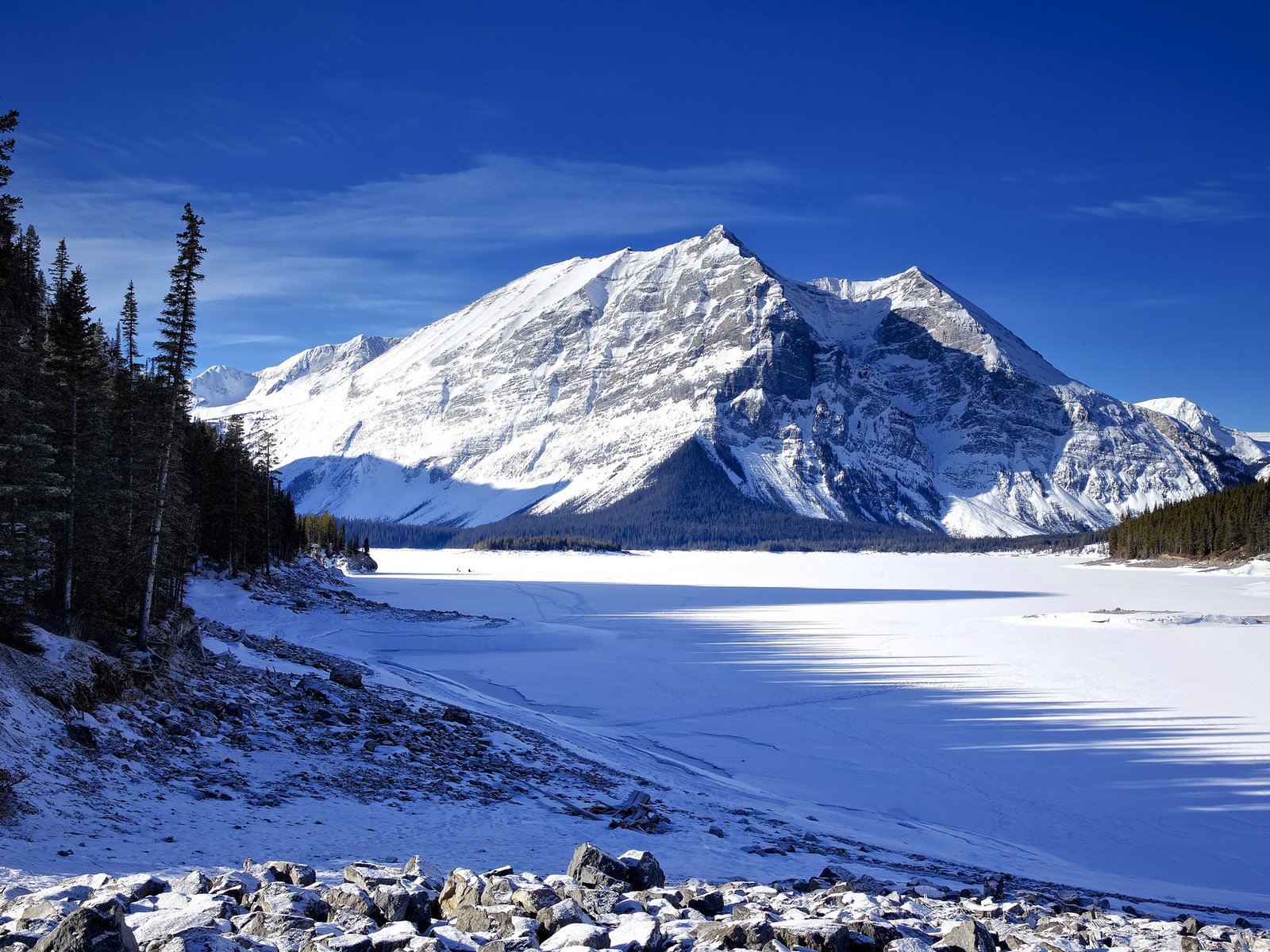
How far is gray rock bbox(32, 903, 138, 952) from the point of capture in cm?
521

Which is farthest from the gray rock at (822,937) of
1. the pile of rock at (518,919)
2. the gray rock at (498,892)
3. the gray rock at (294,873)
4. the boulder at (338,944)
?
the gray rock at (294,873)

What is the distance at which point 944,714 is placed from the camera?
86.2ft

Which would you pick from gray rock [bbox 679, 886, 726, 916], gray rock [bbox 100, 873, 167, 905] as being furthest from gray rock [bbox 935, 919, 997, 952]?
gray rock [bbox 100, 873, 167, 905]

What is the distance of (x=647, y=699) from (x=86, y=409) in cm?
2039

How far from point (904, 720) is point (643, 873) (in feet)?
61.7

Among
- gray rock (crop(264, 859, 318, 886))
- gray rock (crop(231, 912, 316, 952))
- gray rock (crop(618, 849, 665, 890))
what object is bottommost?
gray rock (crop(618, 849, 665, 890))

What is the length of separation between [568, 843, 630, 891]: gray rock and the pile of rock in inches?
0.6

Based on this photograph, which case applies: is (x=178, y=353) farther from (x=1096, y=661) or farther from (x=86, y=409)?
(x=1096, y=661)

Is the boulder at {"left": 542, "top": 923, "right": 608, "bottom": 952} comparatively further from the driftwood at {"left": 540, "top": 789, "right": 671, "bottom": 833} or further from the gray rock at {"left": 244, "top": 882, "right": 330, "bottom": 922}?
the driftwood at {"left": 540, "top": 789, "right": 671, "bottom": 833}

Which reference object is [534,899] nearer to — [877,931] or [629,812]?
[877,931]

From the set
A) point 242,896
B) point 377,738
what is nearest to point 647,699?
point 377,738

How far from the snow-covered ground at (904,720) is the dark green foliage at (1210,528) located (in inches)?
2225

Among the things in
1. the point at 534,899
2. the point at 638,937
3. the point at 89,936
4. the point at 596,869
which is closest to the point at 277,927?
the point at 89,936

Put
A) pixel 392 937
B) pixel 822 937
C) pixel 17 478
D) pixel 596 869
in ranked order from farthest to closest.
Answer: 1. pixel 17 478
2. pixel 596 869
3. pixel 822 937
4. pixel 392 937
